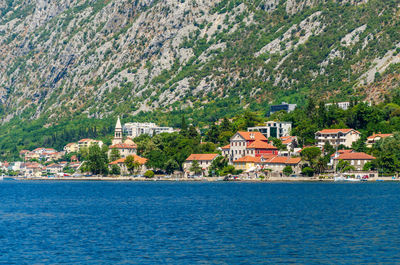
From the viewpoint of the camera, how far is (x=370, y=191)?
328ft

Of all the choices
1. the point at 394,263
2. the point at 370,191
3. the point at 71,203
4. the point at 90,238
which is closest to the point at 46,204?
the point at 71,203

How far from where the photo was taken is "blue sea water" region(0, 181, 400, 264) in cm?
4334

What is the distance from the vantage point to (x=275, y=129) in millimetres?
185625

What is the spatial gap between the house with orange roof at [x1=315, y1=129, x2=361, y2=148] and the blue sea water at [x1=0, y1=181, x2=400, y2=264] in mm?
74507

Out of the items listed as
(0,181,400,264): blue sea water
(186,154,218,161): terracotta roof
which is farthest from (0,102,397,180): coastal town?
(0,181,400,264): blue sea water

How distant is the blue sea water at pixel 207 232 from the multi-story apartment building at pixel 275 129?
9910cm

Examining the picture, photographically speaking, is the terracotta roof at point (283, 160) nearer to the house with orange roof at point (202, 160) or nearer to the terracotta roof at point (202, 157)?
the terracotta roof at point (202, 157)

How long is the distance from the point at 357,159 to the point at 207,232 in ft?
302

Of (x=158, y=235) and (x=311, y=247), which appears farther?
(x=158, y=235)

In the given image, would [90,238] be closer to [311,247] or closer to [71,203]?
[311,247]

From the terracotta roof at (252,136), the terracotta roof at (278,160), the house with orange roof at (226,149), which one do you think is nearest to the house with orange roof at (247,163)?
the terracotta roof at (278,160)

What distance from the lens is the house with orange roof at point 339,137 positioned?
159 meters

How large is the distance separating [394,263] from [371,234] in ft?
37.2

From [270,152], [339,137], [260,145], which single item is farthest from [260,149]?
[339,137]
